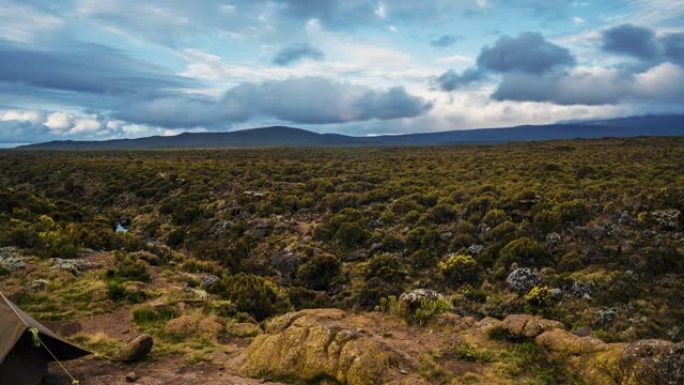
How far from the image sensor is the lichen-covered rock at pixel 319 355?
28.0 feet

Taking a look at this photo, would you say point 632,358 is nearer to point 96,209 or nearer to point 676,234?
point 676,234

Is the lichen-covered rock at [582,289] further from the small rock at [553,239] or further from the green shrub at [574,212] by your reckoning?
the green shrub at [574,212]

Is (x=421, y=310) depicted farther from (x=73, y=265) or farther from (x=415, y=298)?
(x=73, y=265)

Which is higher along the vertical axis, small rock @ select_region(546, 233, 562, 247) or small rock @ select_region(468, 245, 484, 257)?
small rock @ select_region(546, 233, 562, 247)

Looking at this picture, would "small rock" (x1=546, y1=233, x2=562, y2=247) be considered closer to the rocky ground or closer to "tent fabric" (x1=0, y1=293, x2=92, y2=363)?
the rocky ground

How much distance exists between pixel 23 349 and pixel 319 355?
5478mm

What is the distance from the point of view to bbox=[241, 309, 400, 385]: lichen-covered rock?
8531 millimetres

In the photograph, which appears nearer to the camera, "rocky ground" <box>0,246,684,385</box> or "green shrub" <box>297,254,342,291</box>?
"rocky ground" <box>0,246,684,385</box>

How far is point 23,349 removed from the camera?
8547 millimetres

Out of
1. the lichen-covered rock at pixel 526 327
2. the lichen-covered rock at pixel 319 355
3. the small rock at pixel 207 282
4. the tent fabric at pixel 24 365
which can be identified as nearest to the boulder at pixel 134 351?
the tent fabric at pixel 24 365

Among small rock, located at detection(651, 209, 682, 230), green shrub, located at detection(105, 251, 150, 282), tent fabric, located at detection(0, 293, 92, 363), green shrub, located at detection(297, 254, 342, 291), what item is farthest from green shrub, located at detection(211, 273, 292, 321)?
small rock, located at detection(651, 209, 682, 230)

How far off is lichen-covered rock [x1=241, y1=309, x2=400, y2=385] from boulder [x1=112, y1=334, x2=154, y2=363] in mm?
2197

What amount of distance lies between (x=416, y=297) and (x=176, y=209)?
22.8 m

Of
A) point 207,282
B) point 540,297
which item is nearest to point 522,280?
point 540,297
